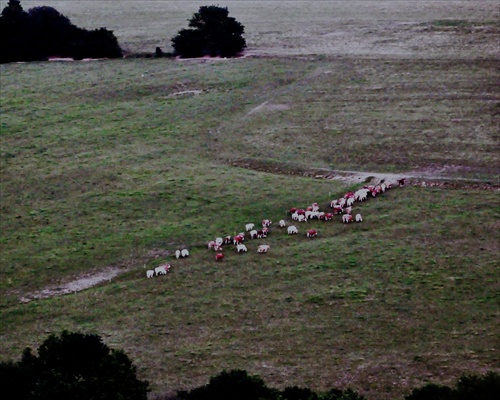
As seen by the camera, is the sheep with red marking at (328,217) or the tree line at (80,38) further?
the tree line at (80,38)

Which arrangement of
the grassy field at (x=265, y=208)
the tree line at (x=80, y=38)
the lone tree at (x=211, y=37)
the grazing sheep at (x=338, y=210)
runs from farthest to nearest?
the tree line at (x=80, y=38), the lone tree at (x=211, y=37), the grazing sheep at (x=338, y=210), the grassy field at (x=265, y=208)

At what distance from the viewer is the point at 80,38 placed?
7194 cm

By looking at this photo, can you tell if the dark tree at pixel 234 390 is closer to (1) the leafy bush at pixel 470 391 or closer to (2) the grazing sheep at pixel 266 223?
(1) the leafy bush at pixel 470 391

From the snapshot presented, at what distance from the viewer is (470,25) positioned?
242 feet

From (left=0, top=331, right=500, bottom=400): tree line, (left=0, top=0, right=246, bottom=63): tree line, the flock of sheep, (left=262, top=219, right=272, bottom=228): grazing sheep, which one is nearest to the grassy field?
the flock of sheep

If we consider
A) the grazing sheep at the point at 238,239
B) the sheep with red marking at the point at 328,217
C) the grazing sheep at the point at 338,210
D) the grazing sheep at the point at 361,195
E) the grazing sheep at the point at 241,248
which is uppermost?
the grazing sheep at the point at 361,195

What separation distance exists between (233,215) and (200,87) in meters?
22.8

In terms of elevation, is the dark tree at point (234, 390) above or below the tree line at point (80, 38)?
below

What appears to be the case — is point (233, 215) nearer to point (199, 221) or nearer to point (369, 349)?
point (199, 221)

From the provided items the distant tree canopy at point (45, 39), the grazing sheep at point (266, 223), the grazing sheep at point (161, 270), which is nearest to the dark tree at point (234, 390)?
the grazing sheep at point (161, 270)

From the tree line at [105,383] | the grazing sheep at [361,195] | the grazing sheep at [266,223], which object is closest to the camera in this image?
the tree line at [105,383]

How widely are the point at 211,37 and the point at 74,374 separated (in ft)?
162

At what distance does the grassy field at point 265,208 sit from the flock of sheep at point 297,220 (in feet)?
1.42

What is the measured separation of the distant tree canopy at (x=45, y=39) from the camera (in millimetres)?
70438
